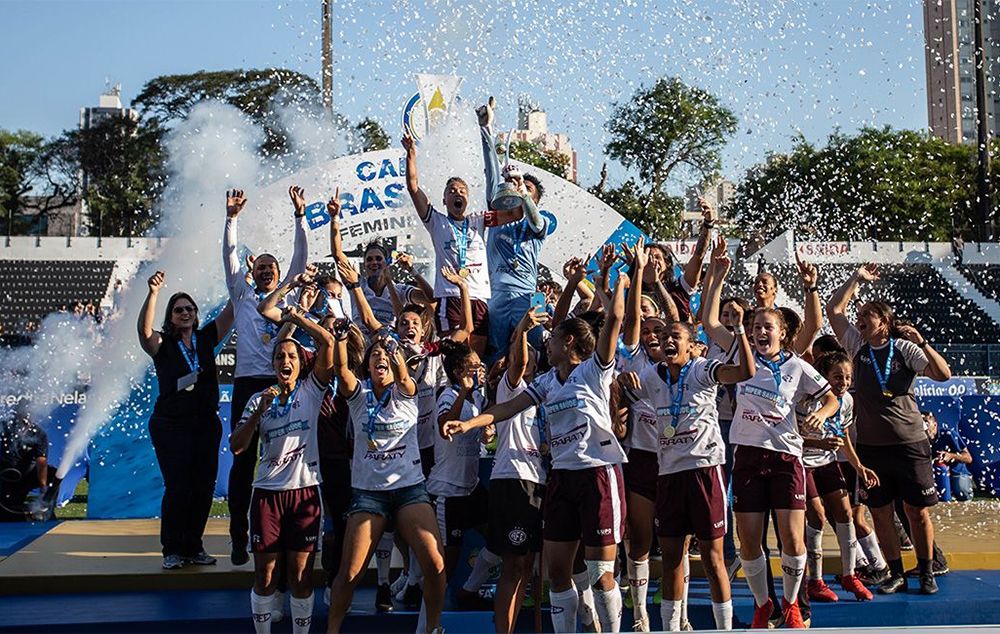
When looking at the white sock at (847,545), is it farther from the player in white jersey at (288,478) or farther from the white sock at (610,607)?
the player in white jersey at (288,478)

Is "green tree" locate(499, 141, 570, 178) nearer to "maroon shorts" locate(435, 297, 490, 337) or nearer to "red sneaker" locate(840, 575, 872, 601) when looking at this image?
"maroon shorts" locate(435, 297, 490, 337)

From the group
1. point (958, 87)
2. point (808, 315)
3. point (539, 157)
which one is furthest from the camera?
point (958, 87)

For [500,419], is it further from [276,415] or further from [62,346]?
[62,346]

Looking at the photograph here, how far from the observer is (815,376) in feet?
20.3

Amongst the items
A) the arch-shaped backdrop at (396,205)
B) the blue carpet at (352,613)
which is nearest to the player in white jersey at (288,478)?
the blue carpet at (352,613)

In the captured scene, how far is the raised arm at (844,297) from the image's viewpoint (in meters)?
6.96

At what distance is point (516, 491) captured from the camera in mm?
5672

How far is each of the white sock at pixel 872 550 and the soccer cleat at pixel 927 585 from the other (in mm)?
385

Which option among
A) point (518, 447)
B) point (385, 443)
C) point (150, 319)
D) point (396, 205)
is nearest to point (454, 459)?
point (518, 447)

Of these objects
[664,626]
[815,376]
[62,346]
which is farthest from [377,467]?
[62,346]

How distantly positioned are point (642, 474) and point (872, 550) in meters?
2.14

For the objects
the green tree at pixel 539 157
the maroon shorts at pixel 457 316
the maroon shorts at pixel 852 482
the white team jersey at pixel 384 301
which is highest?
the green tree at pixel 539 157

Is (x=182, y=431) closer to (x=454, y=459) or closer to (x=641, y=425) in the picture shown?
(x=454, y=459)

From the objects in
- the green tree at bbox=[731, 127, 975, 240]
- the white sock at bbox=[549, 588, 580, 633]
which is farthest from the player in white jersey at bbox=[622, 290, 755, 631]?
the green tree at bbox=[731, 127, 975, 240]
